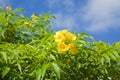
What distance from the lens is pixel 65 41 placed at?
2.68 m

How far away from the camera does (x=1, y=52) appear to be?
2.45 metres

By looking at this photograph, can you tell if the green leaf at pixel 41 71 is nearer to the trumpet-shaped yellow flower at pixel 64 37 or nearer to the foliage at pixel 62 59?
the foliage at pixel 62 59

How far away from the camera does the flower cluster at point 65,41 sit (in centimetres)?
260

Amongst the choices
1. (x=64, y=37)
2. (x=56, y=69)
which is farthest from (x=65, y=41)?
(x=56, y=69)

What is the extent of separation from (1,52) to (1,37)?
82 cm

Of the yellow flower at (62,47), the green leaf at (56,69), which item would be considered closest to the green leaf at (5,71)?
the green leaf at (56,69)

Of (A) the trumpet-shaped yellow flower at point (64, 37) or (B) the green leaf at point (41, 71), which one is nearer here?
(B) the green leaf at point (41, 71)

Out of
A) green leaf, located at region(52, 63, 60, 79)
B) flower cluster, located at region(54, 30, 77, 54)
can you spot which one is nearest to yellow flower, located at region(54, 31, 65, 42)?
flower cluster, located at region(54, 30, 77, 54)

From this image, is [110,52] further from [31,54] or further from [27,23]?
[27,23]

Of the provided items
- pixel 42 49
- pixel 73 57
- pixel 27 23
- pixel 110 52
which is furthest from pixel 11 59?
pixel 27 23

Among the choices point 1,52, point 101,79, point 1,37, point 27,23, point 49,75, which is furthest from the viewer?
point 27,23

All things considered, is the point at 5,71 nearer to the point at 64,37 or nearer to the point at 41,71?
the point at 41,71

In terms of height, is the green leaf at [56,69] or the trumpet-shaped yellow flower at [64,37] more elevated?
the trumpet-shaped yellow flower at [64,37]

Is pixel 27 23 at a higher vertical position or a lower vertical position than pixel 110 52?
higher
